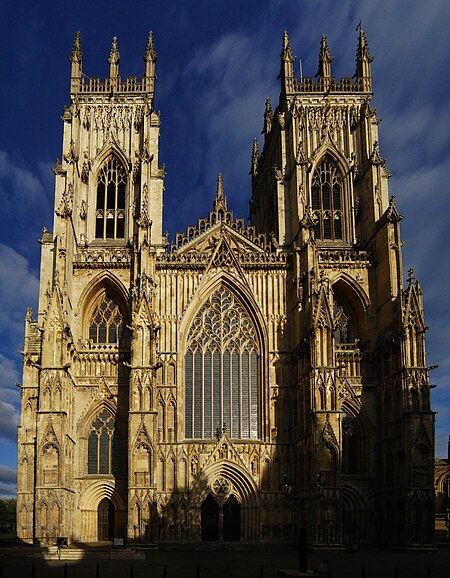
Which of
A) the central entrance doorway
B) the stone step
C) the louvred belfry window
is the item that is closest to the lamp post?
the central entrance doorway

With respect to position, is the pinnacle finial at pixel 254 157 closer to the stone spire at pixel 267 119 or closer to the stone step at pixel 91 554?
the stone spire at pixel 267 119

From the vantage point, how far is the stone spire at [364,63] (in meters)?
45.3

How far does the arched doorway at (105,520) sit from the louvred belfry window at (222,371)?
541 cm

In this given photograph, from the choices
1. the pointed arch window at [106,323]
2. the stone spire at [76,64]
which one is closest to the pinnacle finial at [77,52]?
the stone spire at [76,64]

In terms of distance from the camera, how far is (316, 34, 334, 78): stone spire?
45688 millimetres

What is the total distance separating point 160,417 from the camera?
3725 cm

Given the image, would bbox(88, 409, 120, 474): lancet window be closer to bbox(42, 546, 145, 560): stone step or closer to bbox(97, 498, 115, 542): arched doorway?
bbox(97, 498, 115, 542): arched doorway

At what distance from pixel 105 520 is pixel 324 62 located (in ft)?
101

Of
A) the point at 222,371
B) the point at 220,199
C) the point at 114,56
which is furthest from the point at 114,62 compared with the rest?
the point at 222,371

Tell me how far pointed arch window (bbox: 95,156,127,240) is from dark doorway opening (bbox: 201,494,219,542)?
16120mm

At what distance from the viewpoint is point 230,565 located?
26.9 metres

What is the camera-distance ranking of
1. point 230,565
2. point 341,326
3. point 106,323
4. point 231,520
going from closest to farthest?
point 230,565 → point 231,520 → point 106,323 → point 341,326

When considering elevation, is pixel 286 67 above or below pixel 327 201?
above

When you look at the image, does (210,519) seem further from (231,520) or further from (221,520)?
(231,520)
